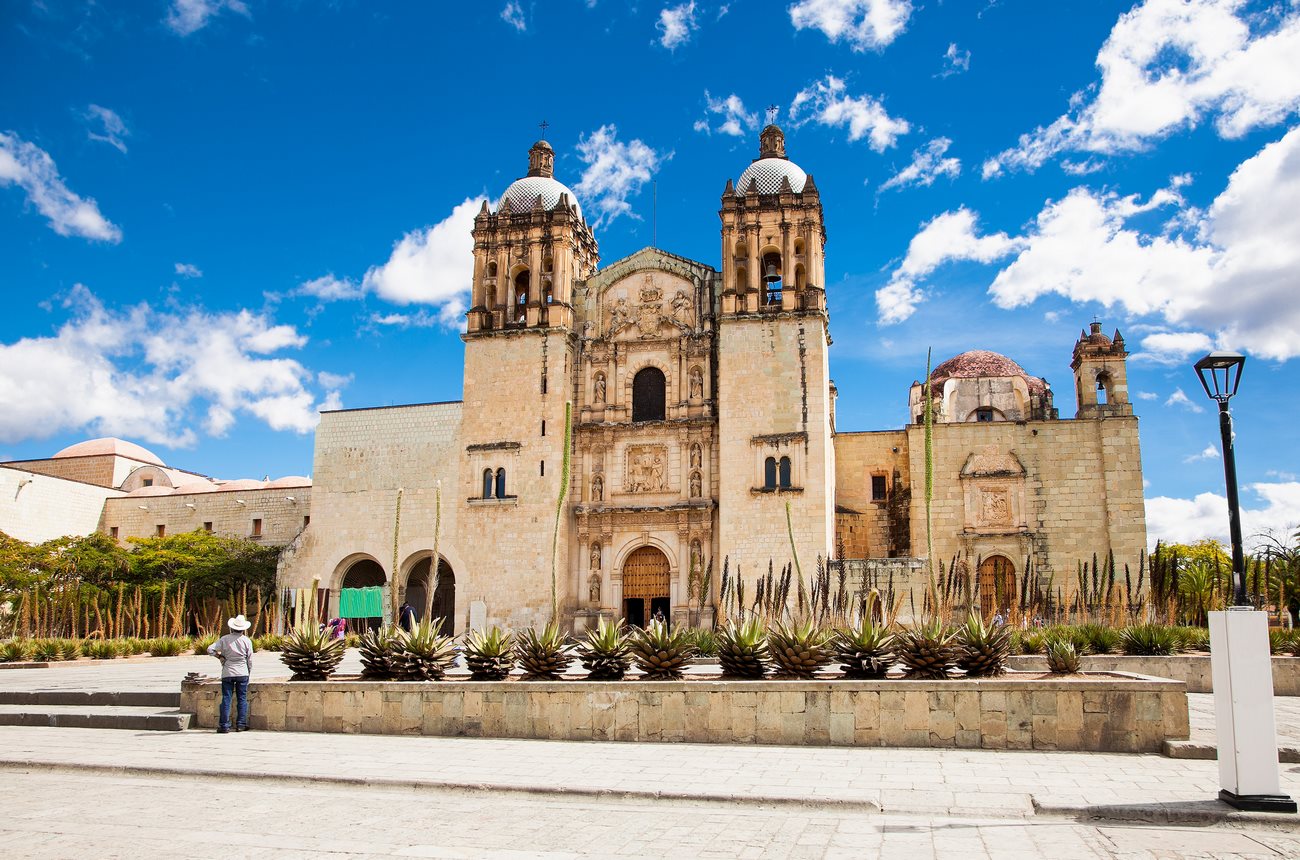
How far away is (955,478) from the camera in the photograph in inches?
1082

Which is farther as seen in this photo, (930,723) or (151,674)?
(151,674)

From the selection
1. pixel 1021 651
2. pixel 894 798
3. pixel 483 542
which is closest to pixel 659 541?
pixel 483 542

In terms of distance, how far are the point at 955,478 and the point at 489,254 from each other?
1484 cm

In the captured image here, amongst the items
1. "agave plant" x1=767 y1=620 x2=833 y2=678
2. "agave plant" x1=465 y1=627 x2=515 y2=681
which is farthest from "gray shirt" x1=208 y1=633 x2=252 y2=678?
"agave plant" x1=767 y1=620 x2=833 y2=678

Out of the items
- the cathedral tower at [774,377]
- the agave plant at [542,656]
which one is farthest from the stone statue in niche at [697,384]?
the agave plant at [542,656]

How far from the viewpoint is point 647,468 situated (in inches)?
1101

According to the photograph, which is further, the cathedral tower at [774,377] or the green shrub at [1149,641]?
the cathedral tower at [774,377]

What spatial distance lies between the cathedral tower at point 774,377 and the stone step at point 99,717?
16348 mm

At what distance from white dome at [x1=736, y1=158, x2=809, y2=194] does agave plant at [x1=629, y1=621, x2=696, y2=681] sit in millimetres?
20248

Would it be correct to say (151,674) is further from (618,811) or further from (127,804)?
(618,811)

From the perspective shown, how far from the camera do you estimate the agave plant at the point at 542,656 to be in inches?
421

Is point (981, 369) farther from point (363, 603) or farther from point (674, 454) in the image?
point (363, 603)

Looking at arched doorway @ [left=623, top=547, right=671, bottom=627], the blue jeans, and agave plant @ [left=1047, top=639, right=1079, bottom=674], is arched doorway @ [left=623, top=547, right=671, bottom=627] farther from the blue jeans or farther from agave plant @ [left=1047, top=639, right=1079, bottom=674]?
agave plant @ [left=1047, top=639, right=1079, bottom=674]

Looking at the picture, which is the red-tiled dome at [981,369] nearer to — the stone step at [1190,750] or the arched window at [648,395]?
the arched window at [648,395]
